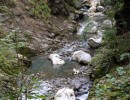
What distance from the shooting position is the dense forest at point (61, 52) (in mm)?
3002

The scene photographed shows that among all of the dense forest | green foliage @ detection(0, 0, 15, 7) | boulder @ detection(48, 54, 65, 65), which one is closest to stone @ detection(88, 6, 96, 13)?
the dense forest

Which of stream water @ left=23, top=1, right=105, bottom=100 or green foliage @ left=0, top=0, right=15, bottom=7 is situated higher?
green foliage @ left=0, top=0, right=15, bottom=7

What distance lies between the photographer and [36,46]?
10000mm

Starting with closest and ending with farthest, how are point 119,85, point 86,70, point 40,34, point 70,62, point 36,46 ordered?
point 119,85, point 86,70, point 70,62, point 36,46, point 40,34

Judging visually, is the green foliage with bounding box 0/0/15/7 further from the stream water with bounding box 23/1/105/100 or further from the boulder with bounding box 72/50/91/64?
the boulder with bounding box 72/50/91/64

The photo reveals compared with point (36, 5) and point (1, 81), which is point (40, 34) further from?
point (1, 81)

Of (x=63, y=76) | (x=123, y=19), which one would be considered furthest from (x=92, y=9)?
(x=63, y=76)

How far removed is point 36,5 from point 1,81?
32.9 feet

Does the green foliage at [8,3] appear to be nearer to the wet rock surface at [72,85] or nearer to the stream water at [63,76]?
the stream water at [63,76]

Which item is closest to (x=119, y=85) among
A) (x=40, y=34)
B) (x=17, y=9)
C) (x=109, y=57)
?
(x=109, y=57)

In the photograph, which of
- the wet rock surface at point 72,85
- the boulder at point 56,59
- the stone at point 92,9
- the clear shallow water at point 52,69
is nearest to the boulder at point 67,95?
the wet rock surface at point 72,85

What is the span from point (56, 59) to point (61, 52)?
1.08 metres

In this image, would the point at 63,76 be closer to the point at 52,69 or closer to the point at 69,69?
the point at 69,69

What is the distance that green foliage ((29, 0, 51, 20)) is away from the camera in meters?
12.5
